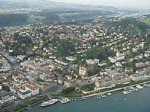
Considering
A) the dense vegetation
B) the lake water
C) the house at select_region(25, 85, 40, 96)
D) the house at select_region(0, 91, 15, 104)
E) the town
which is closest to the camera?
the lake water

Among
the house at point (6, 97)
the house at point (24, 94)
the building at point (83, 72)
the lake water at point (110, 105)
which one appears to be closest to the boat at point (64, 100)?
the lake water at point (110, 105)

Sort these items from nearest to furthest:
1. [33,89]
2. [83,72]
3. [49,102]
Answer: [49,102], [33,89], [83,72]

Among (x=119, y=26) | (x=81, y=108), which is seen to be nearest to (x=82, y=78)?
(x=81, y=108)

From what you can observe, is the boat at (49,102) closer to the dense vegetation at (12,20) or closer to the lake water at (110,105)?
the lake water at (110,105)

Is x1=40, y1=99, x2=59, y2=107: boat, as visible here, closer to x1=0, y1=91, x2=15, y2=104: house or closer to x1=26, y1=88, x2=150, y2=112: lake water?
x1=26, y1=88, x2=150, y2=112: lake water

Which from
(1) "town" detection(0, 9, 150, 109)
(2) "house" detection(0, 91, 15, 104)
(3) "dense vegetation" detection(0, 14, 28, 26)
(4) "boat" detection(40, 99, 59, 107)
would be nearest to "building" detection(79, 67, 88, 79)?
(1) "town" detection(0, 9, 150, 109)

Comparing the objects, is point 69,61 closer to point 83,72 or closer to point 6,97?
point 83,72

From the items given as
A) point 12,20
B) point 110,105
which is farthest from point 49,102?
point 12,20

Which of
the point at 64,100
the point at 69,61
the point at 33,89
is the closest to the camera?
the point at 64,100

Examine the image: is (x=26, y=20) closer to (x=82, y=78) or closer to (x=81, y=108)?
(x=82, y=78)
